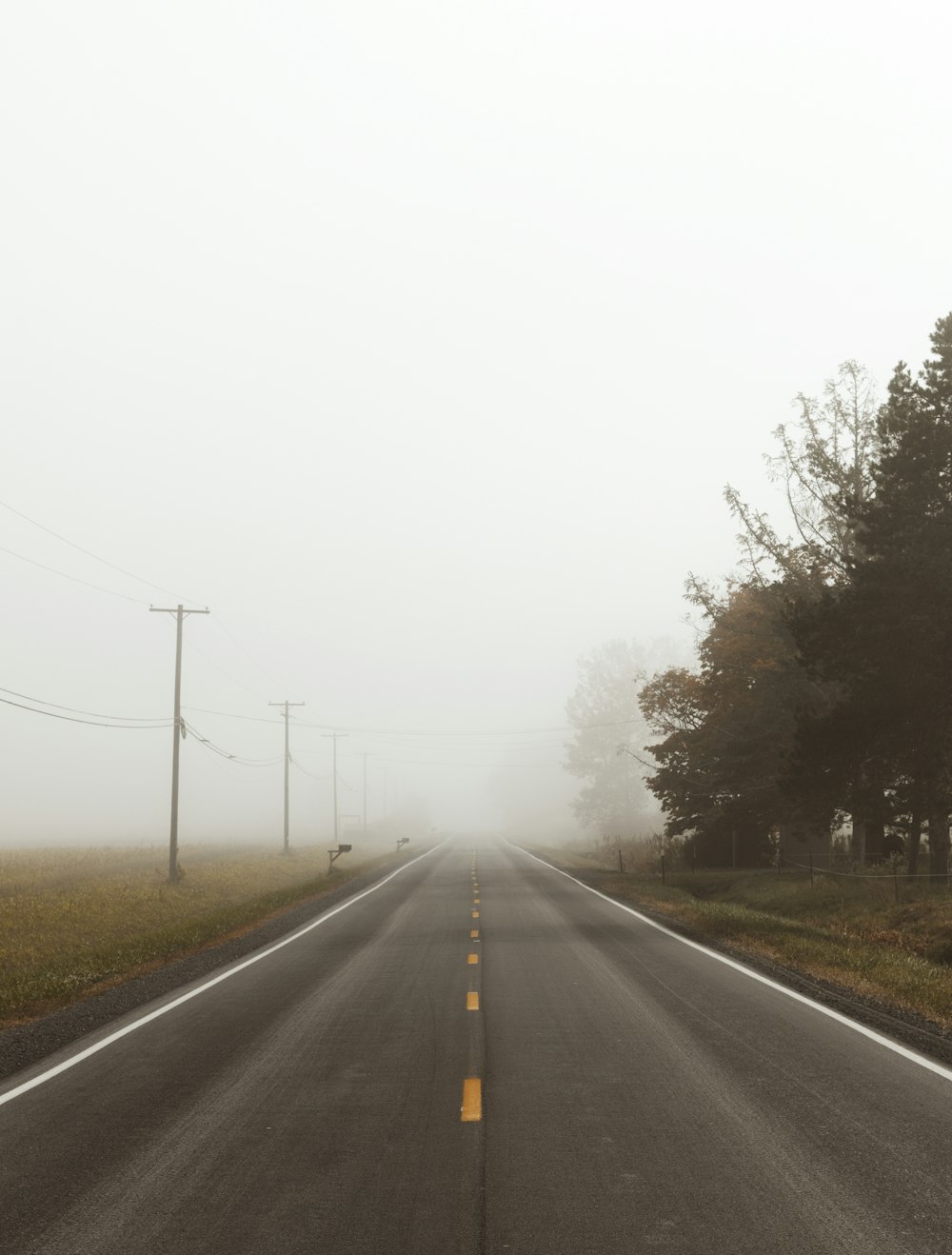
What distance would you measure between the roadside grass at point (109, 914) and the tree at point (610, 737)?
35.5 meters

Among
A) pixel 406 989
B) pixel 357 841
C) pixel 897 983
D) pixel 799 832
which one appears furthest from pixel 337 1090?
pixel 357 841

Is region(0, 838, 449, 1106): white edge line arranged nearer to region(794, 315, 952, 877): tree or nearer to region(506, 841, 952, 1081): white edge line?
region(506, 841, 952, 1081): white edge line

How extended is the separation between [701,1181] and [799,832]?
3056cm

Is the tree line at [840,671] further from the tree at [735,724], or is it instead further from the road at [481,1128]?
the road at [481,1128]

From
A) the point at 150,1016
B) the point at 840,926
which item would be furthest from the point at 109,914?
the point at 840,926

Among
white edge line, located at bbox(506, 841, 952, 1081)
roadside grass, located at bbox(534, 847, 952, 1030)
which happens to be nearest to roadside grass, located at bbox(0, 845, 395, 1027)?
white edge line, located at bbox(506, 841, 952, 1081)

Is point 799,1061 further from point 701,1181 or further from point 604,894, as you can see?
→ point 604,894

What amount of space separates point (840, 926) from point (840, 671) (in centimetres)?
589

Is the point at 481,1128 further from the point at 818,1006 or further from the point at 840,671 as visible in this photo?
the point at 840,671

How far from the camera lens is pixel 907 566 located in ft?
70.7

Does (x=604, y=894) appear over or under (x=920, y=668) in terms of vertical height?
under

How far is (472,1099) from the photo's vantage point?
798 cm

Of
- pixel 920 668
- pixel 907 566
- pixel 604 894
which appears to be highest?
pixel 907 566

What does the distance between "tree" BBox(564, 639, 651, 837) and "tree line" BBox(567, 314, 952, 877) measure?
39.2 m
